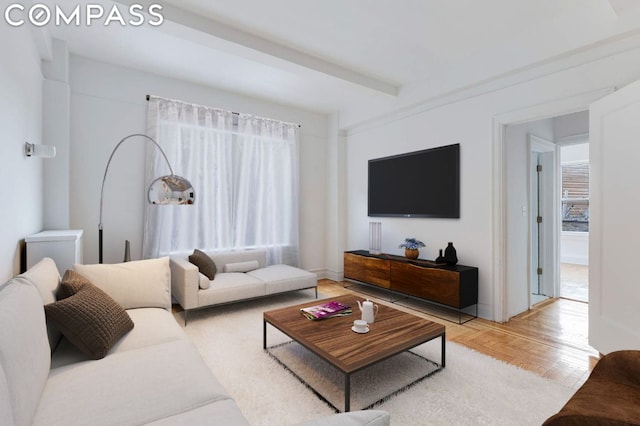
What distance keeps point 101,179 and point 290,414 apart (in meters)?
3.31

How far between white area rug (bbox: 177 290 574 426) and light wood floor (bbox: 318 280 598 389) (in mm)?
183

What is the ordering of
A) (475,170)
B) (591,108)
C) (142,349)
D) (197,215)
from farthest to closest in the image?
(197,215) < (475,170) < (591,108) < (142,349)

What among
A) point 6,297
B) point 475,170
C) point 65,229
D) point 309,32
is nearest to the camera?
point 6,297

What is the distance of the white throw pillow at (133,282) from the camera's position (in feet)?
7.59

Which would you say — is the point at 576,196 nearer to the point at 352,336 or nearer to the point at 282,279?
the point at 282,279

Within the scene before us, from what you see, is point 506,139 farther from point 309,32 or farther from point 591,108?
point 309,32

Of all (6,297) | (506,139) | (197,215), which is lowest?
(6,297)

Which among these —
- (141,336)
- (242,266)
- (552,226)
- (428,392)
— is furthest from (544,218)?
(141,336)

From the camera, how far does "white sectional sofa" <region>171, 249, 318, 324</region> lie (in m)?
3.21

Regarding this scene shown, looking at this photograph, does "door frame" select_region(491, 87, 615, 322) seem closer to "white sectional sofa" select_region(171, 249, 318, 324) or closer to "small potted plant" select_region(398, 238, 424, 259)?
"small potted plant" select_region(398, 238, 424, 259)

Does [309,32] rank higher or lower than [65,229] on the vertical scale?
higher

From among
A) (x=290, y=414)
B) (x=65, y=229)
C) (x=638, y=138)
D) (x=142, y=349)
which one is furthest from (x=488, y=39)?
(x=65, y=229)

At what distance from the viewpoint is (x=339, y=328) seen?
7.41 feet

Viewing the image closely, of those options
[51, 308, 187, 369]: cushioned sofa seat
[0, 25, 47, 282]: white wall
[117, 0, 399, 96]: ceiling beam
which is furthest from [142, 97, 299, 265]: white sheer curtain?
[51, 308, 187, 369]: cushioned sofa seat
